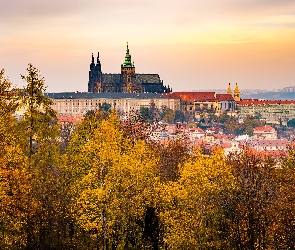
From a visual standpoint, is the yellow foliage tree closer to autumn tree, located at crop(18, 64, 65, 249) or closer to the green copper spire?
autumn tree, located at crop(18, 64, 65, 249)

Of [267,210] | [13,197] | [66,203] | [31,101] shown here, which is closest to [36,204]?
[13,197]

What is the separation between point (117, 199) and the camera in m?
25.6

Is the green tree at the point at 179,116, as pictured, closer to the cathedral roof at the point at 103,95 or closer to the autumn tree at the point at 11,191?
the cathedral roof at the point at 103,95

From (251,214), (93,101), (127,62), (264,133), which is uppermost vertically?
(127,62)

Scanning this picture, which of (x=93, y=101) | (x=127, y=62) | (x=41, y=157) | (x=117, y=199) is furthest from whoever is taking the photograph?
(x=127, y=62)

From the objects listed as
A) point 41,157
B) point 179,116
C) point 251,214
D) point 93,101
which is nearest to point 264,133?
point 179,116

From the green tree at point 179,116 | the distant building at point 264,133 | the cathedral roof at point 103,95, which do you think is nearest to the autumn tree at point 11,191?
the distant building at point 264,133

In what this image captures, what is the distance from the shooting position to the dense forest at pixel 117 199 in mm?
23453

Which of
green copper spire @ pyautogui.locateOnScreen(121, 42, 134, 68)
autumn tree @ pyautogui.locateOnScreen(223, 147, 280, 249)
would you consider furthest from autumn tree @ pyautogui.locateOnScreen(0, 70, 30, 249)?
green copper spire @ pyautogui.locateOnScreen(121, 42, 134, 68)

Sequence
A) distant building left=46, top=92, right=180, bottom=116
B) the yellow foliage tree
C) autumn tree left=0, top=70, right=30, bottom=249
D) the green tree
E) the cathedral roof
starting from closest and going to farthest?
autumn tree left=0, top=70, right=30, bottom=249, the yellow foliage tree, distant building left=46, top=92, right=180, bottom=116, the cathedral roof, the green tree

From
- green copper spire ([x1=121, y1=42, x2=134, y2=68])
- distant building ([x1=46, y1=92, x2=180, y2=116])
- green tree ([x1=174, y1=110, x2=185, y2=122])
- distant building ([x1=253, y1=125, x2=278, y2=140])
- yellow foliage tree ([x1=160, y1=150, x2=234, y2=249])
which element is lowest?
distant building ([x1=253, y1=125, x2=278, y2=140])

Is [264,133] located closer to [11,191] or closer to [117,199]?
[117,199]

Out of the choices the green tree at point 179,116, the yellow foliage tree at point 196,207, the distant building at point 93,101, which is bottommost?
the green tree at point 179,116

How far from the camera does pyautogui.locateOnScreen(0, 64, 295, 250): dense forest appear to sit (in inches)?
923
